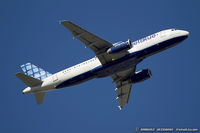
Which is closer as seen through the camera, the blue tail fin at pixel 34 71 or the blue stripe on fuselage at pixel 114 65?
the blue stripe on fuselage at pixel 114 65

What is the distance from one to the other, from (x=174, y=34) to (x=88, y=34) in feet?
45.4

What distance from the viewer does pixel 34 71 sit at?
58.8 m

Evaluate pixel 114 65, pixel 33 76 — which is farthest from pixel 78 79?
pixel 33 76

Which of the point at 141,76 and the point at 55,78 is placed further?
the point at 141,76

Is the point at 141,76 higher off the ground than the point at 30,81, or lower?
higher

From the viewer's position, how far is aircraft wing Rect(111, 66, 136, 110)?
59.3 m

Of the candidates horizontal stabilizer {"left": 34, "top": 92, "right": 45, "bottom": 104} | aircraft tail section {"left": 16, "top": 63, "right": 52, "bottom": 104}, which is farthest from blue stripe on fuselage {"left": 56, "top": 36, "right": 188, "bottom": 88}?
horizontal stabilizer {"left": 34, "top": 92, "right": 45, "bottom": 104}

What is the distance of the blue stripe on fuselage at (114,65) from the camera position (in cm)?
5141

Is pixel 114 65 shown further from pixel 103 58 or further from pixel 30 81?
pixel 30 81

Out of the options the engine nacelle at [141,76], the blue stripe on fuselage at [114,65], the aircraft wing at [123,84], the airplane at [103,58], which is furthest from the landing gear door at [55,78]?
the engine nacelle at [141,76]

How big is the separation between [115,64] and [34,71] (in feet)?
50.8

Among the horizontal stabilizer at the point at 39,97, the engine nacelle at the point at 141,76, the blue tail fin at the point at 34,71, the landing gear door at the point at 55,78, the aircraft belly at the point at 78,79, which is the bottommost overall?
the horizontal stabilizer at the point at 39,97

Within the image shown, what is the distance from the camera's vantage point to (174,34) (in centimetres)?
5253

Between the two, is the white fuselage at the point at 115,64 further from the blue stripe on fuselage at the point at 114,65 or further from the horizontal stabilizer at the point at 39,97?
the horizontal stabilizer at the point at 39,97
